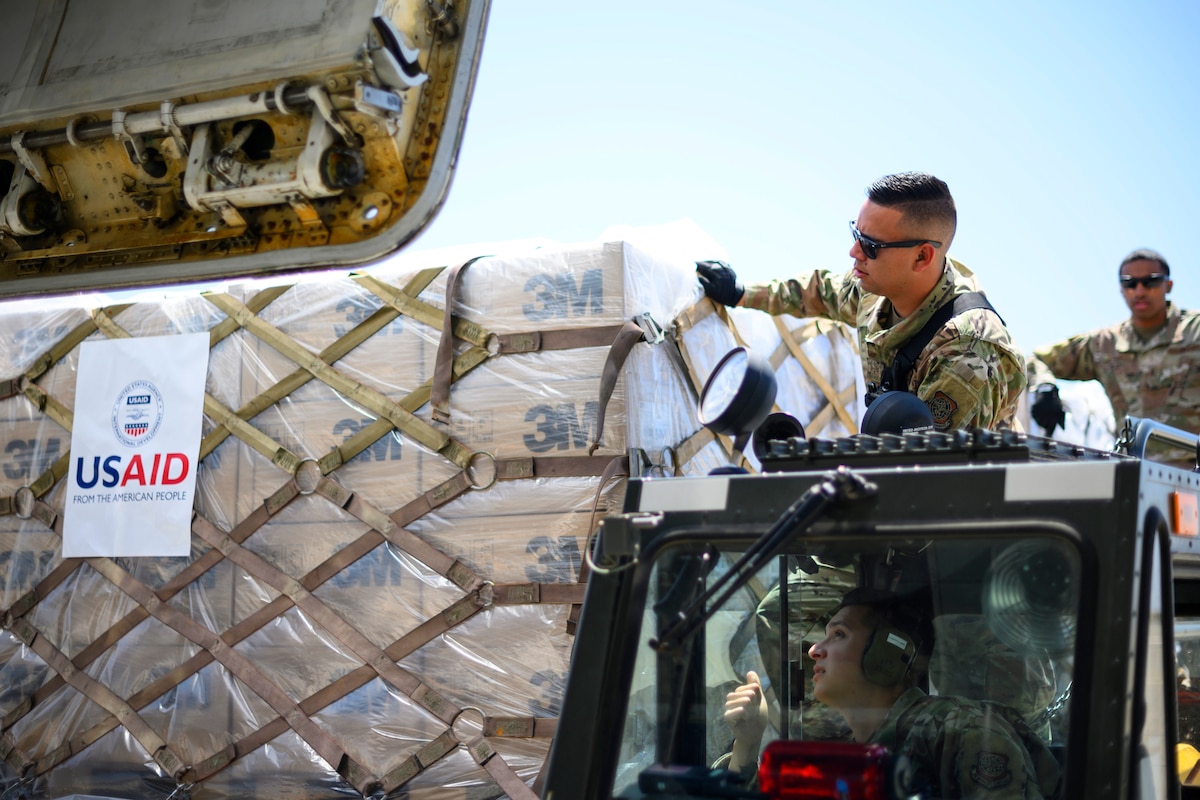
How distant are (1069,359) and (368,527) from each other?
3.71m

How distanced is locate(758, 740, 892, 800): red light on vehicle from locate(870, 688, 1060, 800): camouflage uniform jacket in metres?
0.13

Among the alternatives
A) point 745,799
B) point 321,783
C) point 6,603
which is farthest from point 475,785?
point 745,799

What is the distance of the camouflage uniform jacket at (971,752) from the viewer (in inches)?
74.9

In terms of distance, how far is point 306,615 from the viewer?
539 centimetres

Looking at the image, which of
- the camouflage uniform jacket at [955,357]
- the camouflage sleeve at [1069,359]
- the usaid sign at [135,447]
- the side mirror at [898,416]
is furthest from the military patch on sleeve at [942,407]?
the usaid sign at [135,447]

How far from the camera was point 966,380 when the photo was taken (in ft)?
10.8

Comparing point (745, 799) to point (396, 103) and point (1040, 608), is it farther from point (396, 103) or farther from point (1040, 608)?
point (396, 103)

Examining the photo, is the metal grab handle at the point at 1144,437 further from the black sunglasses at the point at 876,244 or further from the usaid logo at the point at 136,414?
the usaid logo at the point at 136,414

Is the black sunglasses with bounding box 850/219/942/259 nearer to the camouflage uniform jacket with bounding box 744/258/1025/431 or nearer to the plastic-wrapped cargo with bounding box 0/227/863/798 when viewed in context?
the camouflage uniform jacket with bounding box 744/258/1025/431

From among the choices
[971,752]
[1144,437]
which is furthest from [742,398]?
[1144,437]

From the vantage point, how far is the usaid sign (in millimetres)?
5719

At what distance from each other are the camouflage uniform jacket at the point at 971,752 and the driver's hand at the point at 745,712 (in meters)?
0.25

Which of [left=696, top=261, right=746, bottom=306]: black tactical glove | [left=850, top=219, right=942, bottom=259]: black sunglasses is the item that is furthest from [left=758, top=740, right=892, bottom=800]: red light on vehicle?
[left=696, top=261, right=746, bottom=306]: black tactical glove

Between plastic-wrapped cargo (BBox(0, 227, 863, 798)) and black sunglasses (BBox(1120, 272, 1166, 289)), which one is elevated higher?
black sunglasses (BBox(1120, 272, 1166, 289))
